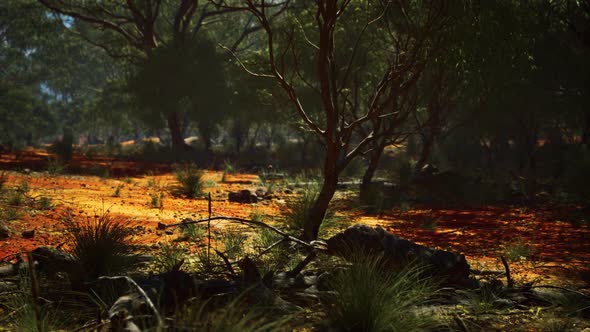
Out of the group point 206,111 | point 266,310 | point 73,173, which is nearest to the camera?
point 266,310

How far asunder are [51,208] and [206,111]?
19976 millimetres

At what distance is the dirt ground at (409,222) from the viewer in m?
6.99

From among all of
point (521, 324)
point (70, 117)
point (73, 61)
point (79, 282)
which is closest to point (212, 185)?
point (79, 282)

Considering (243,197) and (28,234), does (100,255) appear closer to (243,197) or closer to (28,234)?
(28,234)

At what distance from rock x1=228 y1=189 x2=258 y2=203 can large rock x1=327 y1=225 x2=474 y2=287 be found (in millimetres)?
7109

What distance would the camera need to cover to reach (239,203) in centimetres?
1259

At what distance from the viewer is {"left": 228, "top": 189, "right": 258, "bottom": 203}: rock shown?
42.2ft

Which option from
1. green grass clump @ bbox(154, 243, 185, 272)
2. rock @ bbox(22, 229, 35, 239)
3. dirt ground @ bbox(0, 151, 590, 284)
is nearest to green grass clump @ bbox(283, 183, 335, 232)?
dirt ground @ bbox(0, 151, 590, 284)

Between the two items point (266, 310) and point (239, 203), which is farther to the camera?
point (239, 203)

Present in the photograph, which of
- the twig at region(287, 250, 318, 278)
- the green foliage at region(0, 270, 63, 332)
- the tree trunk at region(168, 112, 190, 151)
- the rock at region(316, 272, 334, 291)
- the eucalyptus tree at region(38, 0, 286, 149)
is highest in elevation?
the eucalyptus tree at region(38, 0, 286, 149)

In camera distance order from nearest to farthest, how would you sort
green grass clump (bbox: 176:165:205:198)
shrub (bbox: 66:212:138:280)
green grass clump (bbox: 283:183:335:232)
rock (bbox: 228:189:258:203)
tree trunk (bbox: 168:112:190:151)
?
shrub (bbox: 66:212:138:280) < green grass clump (bbox: 283:183:335:232) < rock (bbox: 228:189:258:203) < green grass clump (bbox: 176:165:205:198) < tree trunk (bbox: 168:112:190:151)

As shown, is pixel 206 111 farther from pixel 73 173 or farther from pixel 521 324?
pixel 521 324

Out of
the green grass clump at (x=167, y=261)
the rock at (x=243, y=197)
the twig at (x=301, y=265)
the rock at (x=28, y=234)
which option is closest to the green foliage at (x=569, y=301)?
the twig at (x=301, y=265)

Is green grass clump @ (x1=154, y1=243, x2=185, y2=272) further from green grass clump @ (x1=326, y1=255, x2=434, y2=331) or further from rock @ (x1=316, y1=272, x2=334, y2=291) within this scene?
green grass clump @ (x1=326, y1=255, x2=434, y2=331)
